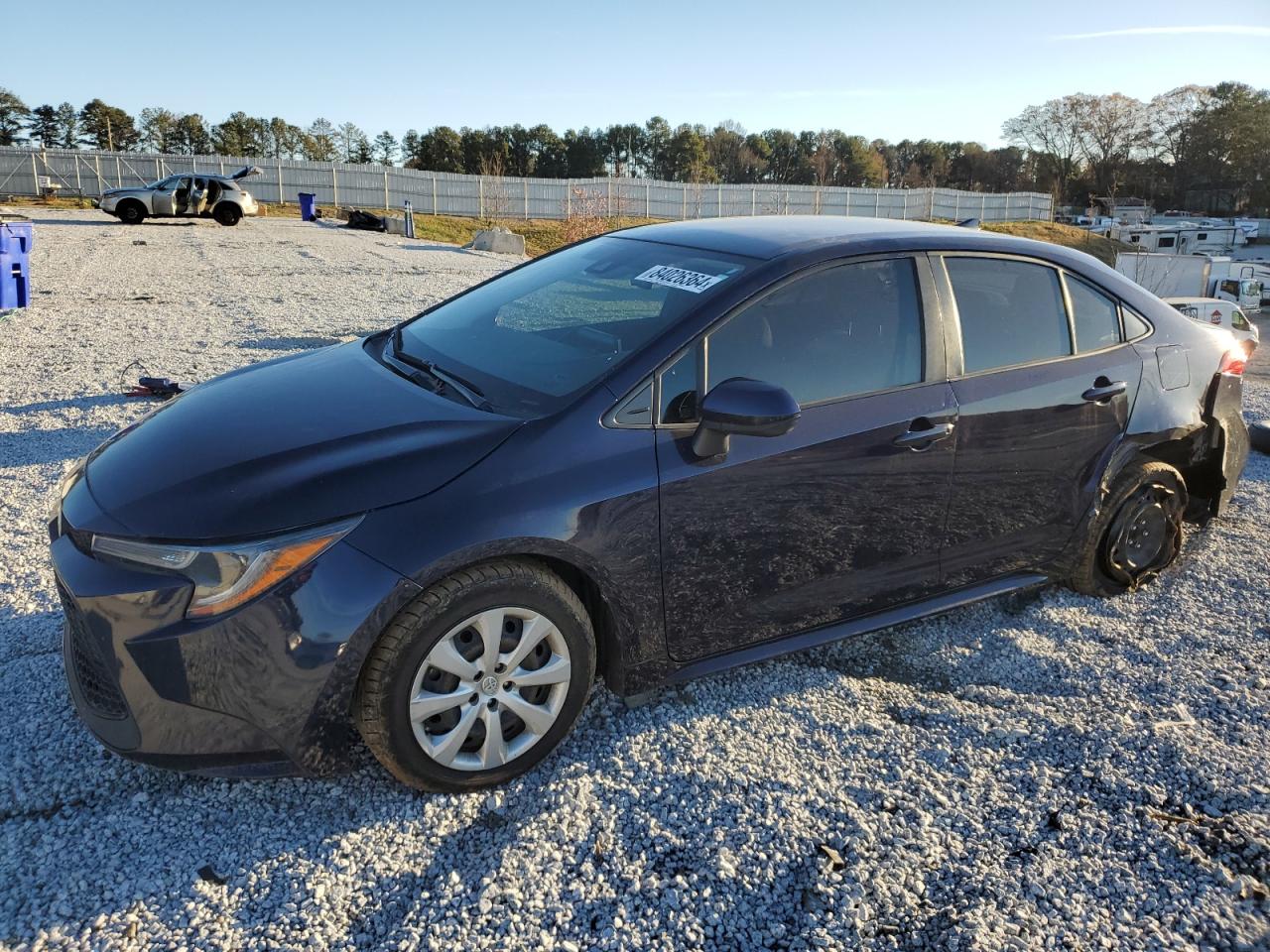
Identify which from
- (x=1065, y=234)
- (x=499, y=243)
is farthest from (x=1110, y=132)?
(x=499, y=243)

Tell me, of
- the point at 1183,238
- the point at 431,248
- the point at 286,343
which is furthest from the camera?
the point at 1183,238

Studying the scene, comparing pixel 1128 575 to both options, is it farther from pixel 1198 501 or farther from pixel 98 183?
pixel 98 183

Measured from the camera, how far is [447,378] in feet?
10.6

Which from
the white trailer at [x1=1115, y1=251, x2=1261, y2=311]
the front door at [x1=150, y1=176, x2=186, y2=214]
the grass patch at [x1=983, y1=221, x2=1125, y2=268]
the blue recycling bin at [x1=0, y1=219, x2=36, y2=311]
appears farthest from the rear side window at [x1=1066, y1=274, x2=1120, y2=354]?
the grass patch at [x1=983, y1=221, x2=1125, y2=268]

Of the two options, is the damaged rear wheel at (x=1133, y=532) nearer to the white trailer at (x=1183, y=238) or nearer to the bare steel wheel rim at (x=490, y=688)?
the bare steel wheel rim at (x=490, y=688)

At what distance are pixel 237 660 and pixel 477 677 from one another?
66 centimetres

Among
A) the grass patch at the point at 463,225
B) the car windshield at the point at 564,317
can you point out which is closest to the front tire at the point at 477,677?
the car windshield at the point at 564,317

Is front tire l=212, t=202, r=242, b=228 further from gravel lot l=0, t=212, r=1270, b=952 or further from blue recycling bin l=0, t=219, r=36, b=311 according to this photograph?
gravel lot l=0, t=212, r=1270, b=952

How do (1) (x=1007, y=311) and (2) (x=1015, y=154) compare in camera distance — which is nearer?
(1) (x=1007, y=311)

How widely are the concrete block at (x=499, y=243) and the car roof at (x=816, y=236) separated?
2262 centimetres

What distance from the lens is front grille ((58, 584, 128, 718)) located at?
8.13ft

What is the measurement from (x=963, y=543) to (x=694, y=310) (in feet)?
4.90

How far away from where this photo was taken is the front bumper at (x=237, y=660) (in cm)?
238

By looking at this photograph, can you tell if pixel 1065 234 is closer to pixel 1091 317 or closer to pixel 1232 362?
pixel 1232 362
